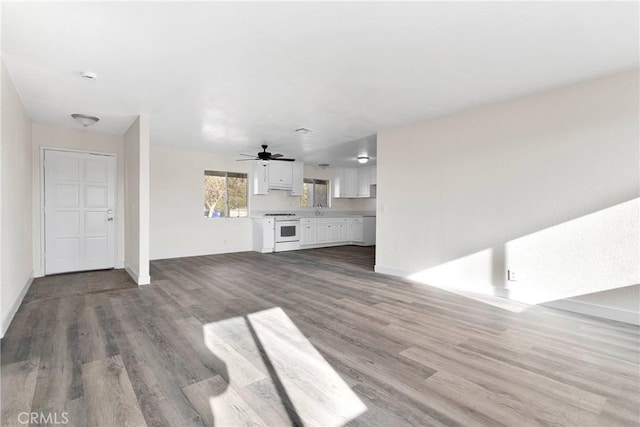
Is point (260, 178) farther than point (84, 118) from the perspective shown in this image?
Yes

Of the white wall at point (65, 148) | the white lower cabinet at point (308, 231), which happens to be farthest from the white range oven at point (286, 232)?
the white wall at point (65, 148)

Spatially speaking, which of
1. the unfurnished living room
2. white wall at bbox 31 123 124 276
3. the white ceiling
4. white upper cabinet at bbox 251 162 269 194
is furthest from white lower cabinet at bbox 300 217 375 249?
the white ceiling

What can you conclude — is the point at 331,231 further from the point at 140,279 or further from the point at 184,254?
the point at 140,279

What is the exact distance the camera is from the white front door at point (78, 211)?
5227 millimetres

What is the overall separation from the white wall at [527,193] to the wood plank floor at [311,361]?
566mm

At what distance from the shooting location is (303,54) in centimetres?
270

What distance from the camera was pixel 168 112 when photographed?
4.38 metres

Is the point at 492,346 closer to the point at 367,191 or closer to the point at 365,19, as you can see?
the point at 365,19

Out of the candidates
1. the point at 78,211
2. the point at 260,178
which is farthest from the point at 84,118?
the point at 260,178

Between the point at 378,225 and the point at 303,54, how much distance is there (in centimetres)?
339

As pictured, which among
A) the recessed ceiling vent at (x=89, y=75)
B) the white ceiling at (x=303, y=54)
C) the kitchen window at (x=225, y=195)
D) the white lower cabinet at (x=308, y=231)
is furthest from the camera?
the white lower cabinet at (x=308, y=231)

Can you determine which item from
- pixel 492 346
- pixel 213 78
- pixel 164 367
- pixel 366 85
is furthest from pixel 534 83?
pixel 164 367

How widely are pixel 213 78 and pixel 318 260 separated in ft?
14.7

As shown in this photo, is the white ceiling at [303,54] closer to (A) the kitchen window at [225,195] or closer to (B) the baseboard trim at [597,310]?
(B) the baseboard trim at [597,310]
